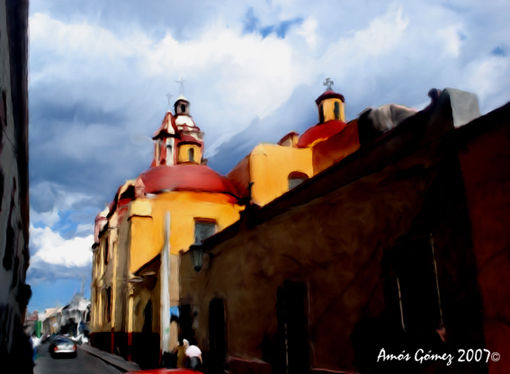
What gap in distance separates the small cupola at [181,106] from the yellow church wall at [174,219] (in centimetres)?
2246

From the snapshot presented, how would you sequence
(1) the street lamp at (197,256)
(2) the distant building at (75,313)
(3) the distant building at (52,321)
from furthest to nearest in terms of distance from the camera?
(3) the distant building at (52,321) < (2) the distant building at (75,313) < (1) the street lamp at (197,256)

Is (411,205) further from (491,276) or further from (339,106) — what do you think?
(339,106)

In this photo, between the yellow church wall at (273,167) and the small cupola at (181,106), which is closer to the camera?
the yellow church wall at (273,167)

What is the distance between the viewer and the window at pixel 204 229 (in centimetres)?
2145

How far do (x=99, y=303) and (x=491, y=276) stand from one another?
27490 mm

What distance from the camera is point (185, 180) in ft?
72.7

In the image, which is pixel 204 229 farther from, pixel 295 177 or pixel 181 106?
pixel 181 106

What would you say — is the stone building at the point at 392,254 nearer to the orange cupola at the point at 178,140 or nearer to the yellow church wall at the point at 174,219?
the yellow church wall at the point at 174,219

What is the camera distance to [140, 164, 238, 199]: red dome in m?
21.9

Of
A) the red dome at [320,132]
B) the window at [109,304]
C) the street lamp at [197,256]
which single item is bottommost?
the window at [109,304]

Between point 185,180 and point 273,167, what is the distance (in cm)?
456

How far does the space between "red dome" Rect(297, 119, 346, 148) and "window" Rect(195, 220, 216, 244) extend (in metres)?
5.82

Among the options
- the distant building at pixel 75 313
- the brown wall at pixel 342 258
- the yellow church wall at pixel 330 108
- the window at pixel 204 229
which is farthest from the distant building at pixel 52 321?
the brown wall at pixel 342 258

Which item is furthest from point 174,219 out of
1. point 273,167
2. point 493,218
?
point 493,218
